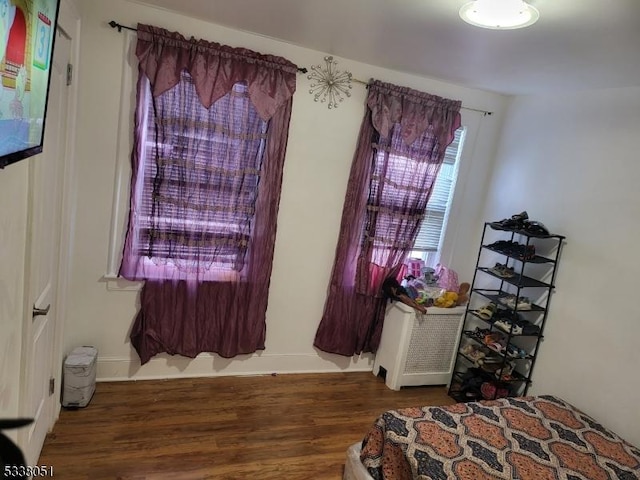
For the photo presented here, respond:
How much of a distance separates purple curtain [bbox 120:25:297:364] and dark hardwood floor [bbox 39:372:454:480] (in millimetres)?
307

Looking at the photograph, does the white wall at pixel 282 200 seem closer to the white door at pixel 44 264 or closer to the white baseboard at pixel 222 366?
the white baseboard at pixel 222 366

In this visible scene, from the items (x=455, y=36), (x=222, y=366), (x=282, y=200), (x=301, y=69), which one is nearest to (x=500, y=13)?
(x=455, y=36)

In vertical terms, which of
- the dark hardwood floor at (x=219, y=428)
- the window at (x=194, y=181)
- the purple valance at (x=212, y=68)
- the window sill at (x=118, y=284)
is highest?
the purple valance at (x=212, y=68)

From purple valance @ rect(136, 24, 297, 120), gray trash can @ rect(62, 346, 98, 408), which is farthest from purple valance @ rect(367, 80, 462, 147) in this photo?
gray trash can @ rect(62, 346, 98, 408)

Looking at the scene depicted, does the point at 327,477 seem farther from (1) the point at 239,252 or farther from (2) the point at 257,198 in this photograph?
(2) the point at 257,198

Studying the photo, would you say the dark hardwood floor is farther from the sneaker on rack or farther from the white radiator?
the sneaker on rack

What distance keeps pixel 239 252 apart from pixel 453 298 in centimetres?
177

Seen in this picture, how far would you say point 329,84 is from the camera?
124 inches

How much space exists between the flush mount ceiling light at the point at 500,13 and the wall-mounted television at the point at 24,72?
144 cm

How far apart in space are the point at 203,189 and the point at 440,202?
200cm

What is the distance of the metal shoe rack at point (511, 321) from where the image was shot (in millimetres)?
3090

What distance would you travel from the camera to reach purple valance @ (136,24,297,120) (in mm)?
2623

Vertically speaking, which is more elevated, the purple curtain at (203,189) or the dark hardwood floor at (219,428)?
the purple curtain at (203,189)

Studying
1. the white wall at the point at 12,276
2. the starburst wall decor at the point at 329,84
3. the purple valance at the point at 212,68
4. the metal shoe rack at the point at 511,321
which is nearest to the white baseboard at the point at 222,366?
the metal shoe rack at the point at 511,321
